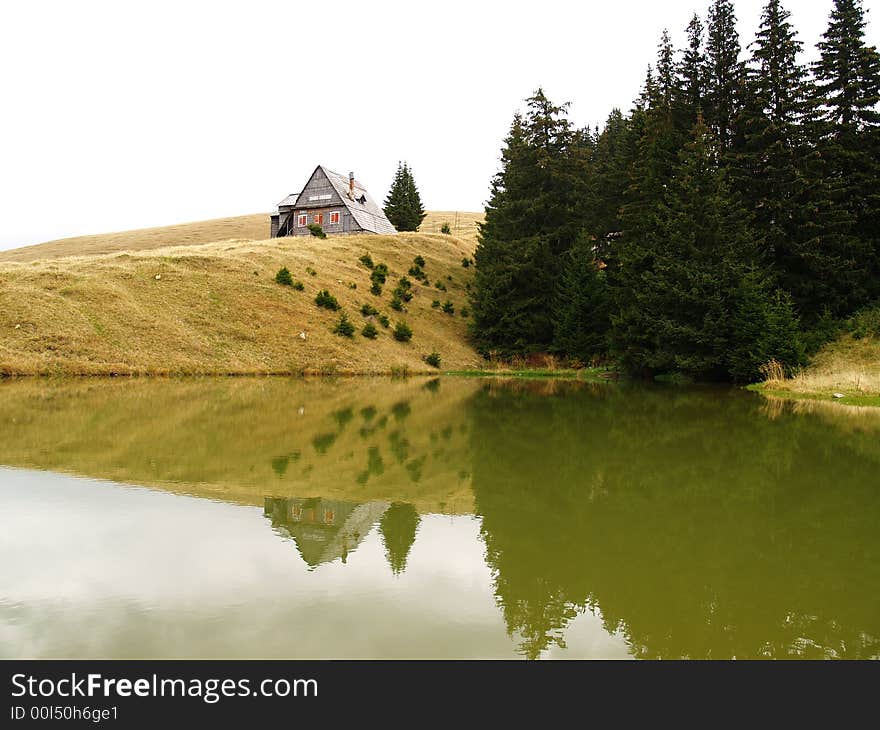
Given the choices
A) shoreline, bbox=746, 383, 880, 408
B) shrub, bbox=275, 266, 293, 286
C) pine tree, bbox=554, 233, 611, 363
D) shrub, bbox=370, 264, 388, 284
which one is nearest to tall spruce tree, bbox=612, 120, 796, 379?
shoreline, bbox=746, 383, 880, 408

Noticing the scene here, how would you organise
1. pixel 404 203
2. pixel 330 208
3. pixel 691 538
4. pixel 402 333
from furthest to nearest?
pixel 404 203, pixel 330 208, pixel 402 333, pixel 691 538

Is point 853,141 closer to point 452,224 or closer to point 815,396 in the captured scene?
point 815,396

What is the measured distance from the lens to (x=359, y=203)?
222ft

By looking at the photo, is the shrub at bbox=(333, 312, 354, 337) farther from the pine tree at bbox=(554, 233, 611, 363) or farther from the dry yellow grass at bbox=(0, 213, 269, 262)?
the dry yellow grass at bbox=(0, 213, 269, 262)

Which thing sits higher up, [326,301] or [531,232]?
[531,232]

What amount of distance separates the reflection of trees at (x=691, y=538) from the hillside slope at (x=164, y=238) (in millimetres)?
62144

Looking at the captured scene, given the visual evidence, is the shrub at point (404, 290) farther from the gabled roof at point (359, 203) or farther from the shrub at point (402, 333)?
the gabled roof at point (359, 203)

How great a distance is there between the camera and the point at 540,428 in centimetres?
1620

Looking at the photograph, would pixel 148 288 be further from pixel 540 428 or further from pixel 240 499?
pixel 240 499

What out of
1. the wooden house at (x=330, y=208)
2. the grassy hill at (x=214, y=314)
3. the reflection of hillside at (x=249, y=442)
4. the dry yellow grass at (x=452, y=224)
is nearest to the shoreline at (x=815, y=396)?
the reflection of hillside at (x=249, y=442)

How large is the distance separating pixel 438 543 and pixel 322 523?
1486 millimetres

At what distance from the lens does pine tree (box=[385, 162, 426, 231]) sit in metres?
82.5

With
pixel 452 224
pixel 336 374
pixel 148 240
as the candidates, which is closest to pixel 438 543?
pixel 336 374
